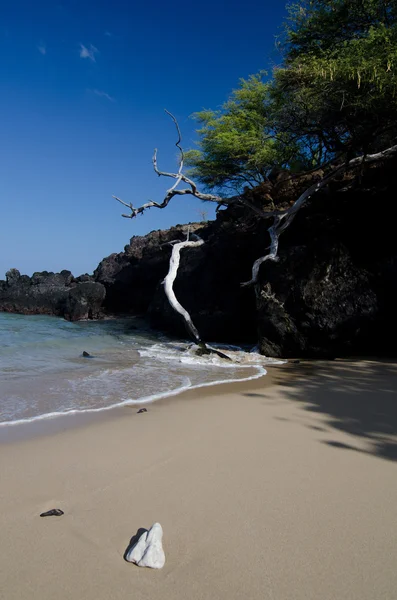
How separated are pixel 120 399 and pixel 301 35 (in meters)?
11.2

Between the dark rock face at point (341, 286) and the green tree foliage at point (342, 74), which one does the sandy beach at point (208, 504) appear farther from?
the green tree foliage at point (342, 74)

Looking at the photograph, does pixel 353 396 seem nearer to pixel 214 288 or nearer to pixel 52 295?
pixel 214 288

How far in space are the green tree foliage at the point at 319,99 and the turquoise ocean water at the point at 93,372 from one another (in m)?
6.64

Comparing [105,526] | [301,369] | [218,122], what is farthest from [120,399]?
[218,122]

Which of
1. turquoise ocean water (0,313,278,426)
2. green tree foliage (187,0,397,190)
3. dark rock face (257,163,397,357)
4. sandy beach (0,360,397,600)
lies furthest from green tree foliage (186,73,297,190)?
sandy beach (0,360,397,600)

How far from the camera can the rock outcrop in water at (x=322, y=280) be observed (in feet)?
30.1

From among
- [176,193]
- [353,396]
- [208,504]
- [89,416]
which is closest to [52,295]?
[176,193]

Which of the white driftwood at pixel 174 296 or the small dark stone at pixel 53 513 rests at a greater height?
the white driftwood at pixel 174 296

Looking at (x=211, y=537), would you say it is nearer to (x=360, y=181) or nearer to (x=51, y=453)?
(x=51, y=453)

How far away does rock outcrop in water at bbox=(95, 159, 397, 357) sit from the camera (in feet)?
30.1

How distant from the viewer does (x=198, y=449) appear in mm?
3326

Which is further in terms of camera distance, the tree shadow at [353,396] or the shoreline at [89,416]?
the shoreline at [89,416]

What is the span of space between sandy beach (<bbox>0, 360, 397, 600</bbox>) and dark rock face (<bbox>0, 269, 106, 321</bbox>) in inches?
682

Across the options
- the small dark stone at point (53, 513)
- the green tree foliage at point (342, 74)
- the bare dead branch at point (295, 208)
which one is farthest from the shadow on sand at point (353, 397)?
the green tree foliage at point (342, 74)
